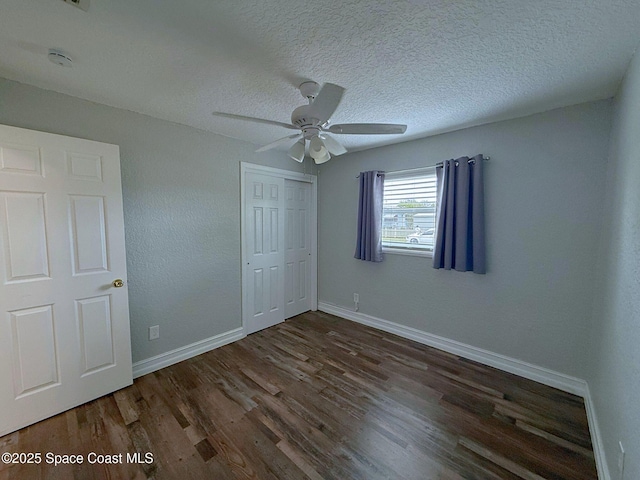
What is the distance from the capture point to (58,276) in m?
1.80

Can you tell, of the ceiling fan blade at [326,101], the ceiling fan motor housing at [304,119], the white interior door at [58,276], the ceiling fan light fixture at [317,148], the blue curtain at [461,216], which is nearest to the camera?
the ceiling fan blade at [326,101]

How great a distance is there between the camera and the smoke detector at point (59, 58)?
4.60 feet

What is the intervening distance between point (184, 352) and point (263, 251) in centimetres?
138

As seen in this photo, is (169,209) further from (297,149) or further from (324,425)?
(324,425)

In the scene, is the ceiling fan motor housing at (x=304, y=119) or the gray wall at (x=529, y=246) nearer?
the ceiling fan motor housing at (x=304, y=119)

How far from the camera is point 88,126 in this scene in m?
1.99

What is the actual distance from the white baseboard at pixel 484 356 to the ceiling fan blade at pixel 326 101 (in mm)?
2579

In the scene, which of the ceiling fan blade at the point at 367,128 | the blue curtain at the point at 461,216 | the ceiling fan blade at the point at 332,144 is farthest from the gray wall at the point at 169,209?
the blue curtain at the point at 461,216

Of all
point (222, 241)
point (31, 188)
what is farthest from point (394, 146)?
point (31, 188)

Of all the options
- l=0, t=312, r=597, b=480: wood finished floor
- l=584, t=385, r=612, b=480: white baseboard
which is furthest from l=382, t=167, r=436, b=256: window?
l=584, t=385, r=612, b=480: white baseboard

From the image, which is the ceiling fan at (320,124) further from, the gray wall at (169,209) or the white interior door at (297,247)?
the white interior door at (297,247)

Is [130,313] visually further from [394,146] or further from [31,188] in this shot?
[394,146]

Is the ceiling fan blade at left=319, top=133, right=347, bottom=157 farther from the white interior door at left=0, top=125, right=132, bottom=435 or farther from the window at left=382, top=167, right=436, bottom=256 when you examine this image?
the white interior door at left=0, top=125, right=132, bottom=435

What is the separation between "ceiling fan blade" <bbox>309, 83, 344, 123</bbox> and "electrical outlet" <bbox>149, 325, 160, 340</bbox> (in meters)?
2.34
